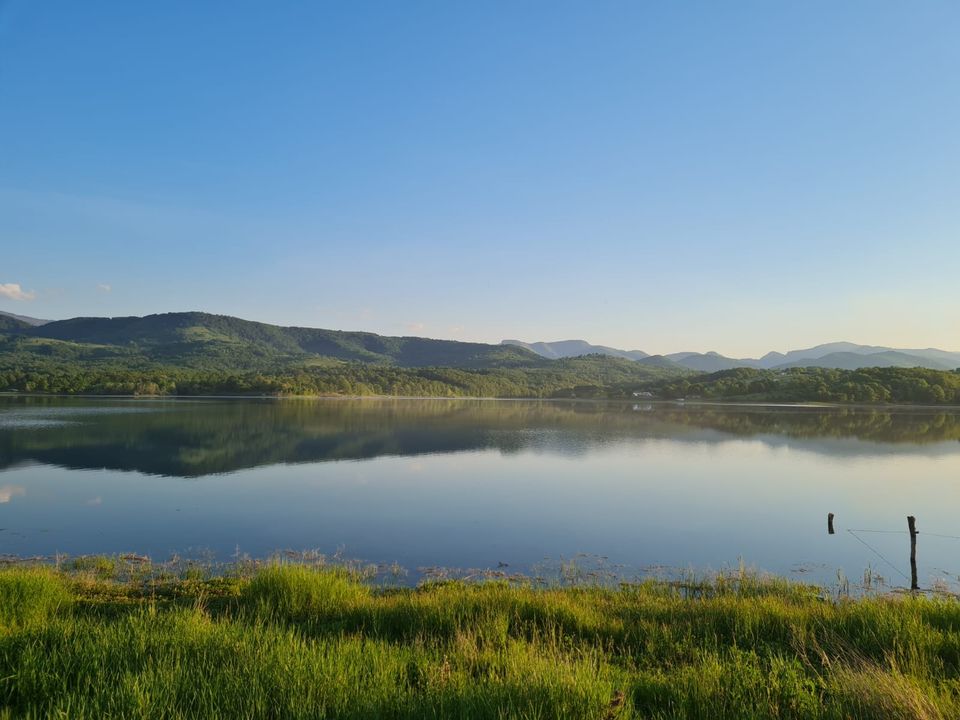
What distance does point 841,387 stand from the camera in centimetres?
13412

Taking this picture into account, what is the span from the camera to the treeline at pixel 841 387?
122 meters

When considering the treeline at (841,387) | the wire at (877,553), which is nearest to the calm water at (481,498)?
the wire at (877,553)

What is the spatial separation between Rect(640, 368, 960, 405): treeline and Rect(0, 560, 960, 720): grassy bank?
14278 cm

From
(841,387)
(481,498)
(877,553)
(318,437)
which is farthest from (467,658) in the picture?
(841,387)

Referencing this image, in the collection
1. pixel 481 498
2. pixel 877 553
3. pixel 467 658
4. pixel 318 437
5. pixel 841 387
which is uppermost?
pixel 841 387

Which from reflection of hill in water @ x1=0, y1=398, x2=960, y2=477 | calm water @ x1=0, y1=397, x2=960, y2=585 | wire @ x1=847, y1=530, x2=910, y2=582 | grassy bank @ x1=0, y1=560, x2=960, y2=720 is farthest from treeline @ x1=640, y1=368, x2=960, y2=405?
grassy bank @ x1=0, y1=560, x2=960, y2=720

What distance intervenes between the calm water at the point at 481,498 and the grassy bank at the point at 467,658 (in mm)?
7342

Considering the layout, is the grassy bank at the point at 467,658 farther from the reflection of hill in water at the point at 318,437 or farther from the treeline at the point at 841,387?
the treeline at the point at 841,387

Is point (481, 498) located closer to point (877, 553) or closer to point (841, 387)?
point (877, 553)

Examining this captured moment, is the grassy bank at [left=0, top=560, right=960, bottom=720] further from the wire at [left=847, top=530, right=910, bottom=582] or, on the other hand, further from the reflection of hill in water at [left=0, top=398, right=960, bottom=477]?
the reflection of hill in water at [left=0, top=398, right=960, bottom=477]

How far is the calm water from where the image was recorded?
19.9 metres

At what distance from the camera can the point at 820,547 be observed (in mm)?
20891

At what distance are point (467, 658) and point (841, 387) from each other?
155005 millimetres

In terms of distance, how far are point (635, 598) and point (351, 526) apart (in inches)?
537
